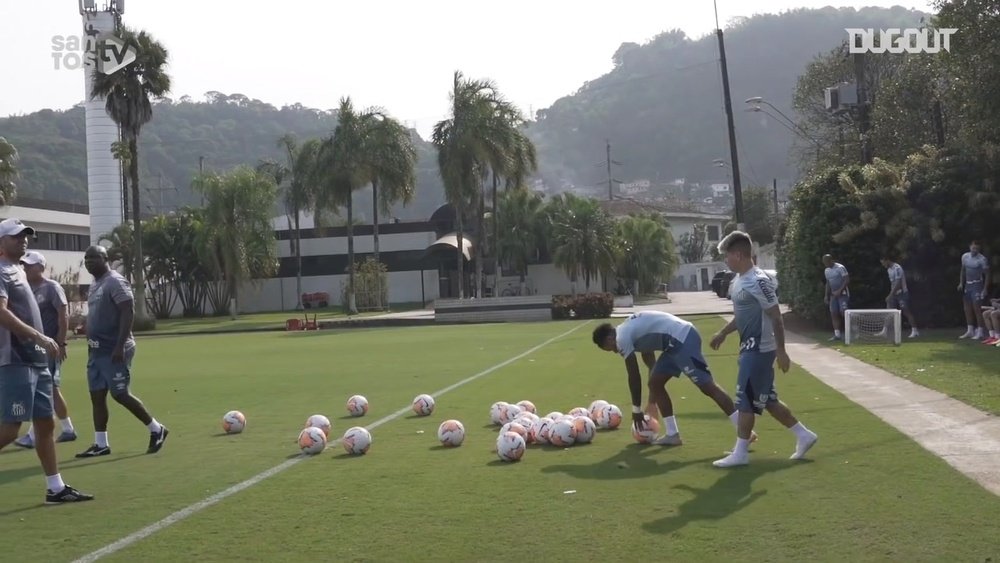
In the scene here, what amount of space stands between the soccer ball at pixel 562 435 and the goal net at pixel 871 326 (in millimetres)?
13864

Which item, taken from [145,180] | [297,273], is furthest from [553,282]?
[145,180]

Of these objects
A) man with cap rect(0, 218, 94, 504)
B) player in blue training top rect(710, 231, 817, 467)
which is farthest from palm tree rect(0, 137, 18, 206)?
player in blue training top rect(710, 231, 817, 467)

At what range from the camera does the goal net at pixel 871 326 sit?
72.5 feet

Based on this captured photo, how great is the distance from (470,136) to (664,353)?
4362cm

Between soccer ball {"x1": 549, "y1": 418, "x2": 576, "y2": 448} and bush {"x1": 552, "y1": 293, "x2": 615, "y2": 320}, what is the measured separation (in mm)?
33285

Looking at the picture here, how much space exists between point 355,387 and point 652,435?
8320 millimetres

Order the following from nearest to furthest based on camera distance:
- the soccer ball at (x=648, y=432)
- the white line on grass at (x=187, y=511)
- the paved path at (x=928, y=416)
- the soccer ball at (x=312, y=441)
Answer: the white line on grass at (x=187, y=511) → the paved path at (x=928, y=416) → the soccer ball at (x=648, y=432) → the soccer ball at (x=312, y=441)

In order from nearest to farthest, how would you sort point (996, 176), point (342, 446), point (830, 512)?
1. point (830, 512)
2. point (342, 446)
3. point (996, 176)

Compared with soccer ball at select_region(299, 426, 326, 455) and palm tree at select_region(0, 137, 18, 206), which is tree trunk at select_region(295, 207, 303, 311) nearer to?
palm tree at select_region(0, 137, 18, 206)

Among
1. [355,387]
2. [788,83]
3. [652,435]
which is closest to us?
[652,435]

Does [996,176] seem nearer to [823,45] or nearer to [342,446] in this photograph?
[342,446]

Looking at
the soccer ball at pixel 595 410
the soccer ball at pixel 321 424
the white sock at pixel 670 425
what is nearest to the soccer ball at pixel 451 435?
the soccer ball at pixel 321 424

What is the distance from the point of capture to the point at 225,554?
643cm

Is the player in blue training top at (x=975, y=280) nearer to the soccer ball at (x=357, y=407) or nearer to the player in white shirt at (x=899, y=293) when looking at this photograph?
the player in white shirt at (x=899, y=293)
